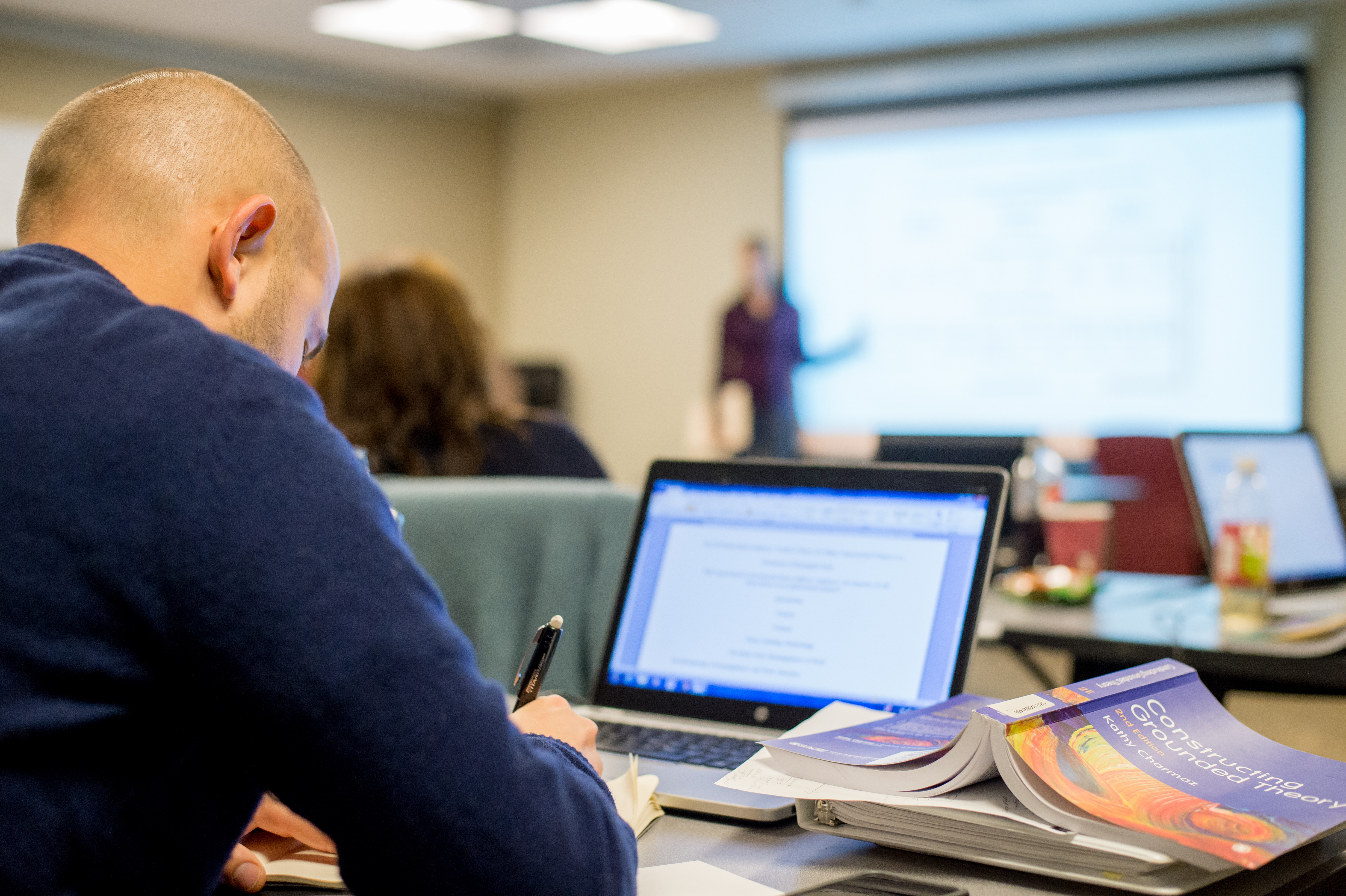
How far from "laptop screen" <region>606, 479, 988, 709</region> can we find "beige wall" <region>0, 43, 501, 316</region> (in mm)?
5731

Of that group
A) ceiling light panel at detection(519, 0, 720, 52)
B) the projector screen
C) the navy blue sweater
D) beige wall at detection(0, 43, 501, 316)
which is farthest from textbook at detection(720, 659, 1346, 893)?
beige wall at detection(0, 43, 501, 316)

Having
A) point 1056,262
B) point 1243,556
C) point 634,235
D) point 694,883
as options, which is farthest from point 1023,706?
point 634,235

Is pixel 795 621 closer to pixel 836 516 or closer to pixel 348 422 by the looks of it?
pixel 836 516

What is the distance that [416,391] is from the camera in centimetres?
226

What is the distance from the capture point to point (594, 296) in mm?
7438

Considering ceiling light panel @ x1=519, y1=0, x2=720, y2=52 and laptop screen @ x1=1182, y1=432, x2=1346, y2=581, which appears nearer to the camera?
laptop screen @ x1=1182, y1=432, x2=1346, y2=581

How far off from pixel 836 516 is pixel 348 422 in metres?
1.30

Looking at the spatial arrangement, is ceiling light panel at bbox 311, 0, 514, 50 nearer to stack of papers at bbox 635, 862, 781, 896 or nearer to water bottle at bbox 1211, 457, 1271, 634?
water bottle at bbox 1211, 457, 1271, 634

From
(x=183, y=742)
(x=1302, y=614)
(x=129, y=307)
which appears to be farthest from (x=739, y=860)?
(x=1302, y=614)

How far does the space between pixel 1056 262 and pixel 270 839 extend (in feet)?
18.2

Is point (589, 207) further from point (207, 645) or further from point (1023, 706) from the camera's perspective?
point (207, 645)

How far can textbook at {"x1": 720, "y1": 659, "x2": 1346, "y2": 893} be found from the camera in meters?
0.75

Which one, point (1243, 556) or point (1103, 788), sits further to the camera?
point (1243, 556)

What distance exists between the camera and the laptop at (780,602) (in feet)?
3.60
